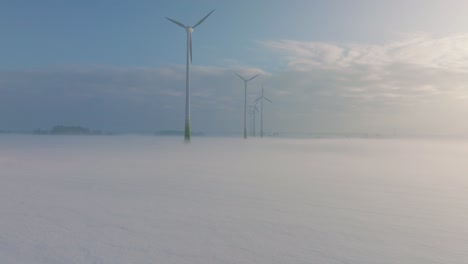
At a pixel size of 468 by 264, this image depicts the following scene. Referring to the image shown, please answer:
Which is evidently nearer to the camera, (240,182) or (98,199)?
(98,199)

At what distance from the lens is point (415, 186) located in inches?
264

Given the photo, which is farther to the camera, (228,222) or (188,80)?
(188,80)

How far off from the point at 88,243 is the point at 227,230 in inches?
50.4

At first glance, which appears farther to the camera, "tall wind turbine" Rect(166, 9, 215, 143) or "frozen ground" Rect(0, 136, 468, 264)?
"tall wind turbine" Rect(166, 9, 215, 143)

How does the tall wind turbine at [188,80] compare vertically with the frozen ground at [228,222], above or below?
above

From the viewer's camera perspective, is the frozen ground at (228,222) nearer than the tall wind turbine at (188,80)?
Yes

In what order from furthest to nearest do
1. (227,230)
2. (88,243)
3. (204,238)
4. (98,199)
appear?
(98,199) → (227,230) → (204,238) → (88,243)

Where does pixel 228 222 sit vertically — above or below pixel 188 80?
below

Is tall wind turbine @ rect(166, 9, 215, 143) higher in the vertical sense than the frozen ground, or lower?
higher

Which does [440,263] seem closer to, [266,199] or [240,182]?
[266,199]

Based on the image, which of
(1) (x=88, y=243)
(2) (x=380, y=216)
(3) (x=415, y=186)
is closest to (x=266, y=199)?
(2) (x=380, y=216)

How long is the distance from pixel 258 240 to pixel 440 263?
1.46 meters

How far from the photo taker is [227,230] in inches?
130

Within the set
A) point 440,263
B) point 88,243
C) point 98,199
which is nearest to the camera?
point 440,263
